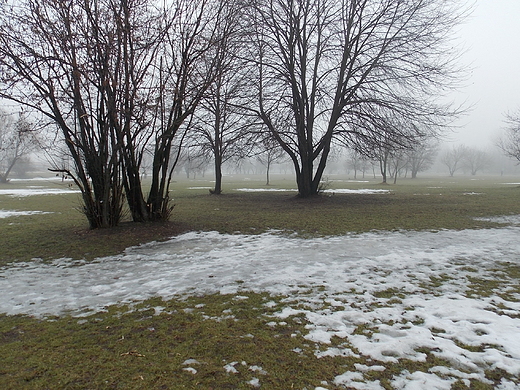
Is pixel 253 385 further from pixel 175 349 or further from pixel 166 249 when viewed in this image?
Answer: pixel 166 249

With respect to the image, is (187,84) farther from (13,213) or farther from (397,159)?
(397,159)

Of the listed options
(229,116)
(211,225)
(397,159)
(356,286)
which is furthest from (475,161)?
(356,286)

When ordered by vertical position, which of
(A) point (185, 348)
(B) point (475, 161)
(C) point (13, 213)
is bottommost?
(A) point (185, 348)

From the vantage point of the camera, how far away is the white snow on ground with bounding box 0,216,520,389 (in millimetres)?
3104

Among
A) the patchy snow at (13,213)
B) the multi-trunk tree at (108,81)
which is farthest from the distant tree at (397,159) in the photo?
the patchy snow at (13,213)

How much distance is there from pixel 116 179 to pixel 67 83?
261 cm

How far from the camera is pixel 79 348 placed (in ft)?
10.6

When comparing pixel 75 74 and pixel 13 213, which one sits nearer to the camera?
pixel 75 74

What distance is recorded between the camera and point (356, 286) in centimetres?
481

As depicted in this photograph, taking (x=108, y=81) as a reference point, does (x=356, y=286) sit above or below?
below

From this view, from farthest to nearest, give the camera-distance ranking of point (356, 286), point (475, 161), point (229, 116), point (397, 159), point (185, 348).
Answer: point (475, 161) → point (397, 159) → point (229, 116) → point (356, 286) → point (185, 348)

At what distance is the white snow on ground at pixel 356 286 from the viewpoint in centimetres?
310

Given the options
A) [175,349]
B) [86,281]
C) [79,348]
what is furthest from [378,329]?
[86,281]

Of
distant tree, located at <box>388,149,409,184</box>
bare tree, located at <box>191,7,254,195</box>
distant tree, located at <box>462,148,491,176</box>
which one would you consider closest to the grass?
bare tree, located at <box>191,7,254,195</box>
